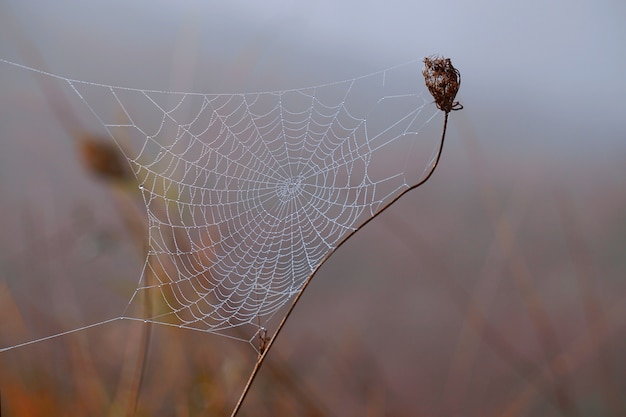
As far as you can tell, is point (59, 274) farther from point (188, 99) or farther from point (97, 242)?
point (188, 99)

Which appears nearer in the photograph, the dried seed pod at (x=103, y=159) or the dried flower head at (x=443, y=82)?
the dried flower head at (x=443, y=82)

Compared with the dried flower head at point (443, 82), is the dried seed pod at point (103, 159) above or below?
above

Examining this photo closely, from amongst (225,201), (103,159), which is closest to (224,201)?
(225,201)

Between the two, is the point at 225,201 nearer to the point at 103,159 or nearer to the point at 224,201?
the point at 224,201

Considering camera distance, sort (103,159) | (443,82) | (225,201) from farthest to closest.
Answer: (225,201)
(103,159)
(443,82)

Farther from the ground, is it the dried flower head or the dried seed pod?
the dried seed pod

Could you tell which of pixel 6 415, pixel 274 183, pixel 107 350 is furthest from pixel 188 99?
pixel 6 415

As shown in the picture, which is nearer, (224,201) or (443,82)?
(443,82)

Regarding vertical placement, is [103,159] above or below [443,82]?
above
